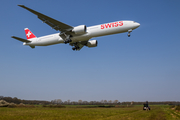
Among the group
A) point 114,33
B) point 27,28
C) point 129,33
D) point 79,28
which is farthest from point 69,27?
point 27,28

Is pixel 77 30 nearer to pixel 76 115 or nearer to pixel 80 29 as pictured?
pixel 80 29

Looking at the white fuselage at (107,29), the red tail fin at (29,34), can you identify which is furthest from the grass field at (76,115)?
the red tail fin at (29,34)

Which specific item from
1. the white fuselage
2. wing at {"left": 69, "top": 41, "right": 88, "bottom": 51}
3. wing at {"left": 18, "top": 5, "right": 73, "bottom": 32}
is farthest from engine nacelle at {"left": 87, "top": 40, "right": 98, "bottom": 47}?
wing at {"left": 18, "top": 5, "right": 73, "bottom": 32}

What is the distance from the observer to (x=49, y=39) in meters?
38.8

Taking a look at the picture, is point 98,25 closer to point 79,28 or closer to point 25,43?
point 79,28

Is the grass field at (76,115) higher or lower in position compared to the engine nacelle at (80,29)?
lower

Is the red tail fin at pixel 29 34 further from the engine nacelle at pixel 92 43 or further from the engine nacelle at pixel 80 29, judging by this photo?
the engine nacelle at pixel 92 43

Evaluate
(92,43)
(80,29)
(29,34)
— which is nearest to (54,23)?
(80,29)

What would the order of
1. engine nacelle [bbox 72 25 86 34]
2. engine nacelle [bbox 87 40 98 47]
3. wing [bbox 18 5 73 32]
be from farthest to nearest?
engine nacelle [bbox 87 40 98 47] < engine nacelle [bbox 72 25 86 34] < wing [bbox 18 5 73 32]

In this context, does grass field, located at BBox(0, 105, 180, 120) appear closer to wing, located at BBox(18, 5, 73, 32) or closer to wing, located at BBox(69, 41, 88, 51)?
wing, located at BBox(18, 5, 73, 32)

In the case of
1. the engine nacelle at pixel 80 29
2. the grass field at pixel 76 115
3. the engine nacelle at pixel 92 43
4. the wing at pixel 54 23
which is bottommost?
the grass field at pixel 76 115

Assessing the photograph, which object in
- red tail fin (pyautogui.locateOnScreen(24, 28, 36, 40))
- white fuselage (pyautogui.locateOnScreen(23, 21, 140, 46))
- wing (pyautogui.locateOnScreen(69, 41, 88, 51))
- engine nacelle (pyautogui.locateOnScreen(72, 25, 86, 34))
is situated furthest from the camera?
red tail fin (pyautogui.locateOnScreen(24, 28, 36, 40))

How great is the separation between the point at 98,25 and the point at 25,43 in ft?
66.5

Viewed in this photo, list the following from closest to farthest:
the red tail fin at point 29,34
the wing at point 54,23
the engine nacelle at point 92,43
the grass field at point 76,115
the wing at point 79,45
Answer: the grass field at point 76,115
the wing at point 54,23
the engine nacelle at point 92,43
the wing at point 79,45
the red tail fin at point 29,34
